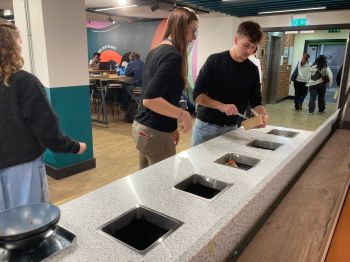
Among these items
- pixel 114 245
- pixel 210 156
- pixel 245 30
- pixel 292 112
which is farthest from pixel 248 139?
pixel 292 112

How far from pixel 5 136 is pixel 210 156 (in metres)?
1.08

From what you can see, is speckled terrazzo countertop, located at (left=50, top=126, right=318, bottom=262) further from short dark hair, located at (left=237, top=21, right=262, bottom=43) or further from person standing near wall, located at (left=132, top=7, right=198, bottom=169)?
short dark hair, located at (left=237, top=21, right=262, bottom=43)

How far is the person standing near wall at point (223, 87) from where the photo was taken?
6.87ft

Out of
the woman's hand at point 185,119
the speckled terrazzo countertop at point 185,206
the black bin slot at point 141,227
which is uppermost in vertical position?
the woman's hand at point 185,119

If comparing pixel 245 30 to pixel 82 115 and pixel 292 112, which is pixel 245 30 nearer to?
pixel 82 115

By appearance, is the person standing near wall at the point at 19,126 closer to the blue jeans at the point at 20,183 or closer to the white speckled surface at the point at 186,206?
the blue jeans at the point at 20,183

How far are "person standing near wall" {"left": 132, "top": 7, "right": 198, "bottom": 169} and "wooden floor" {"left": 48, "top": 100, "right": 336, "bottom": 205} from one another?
5.24 ft

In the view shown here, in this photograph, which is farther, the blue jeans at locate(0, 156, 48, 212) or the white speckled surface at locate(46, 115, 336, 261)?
the blue jeans at locate(0, 156, 48, 212)

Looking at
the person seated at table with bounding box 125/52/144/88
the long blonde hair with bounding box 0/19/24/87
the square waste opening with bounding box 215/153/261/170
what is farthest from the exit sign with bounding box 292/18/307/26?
the long blonde hair with bounding box 0/19/24/87

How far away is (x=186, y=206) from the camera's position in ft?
3.54

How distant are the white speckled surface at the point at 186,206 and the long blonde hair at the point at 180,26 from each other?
0.61 metres

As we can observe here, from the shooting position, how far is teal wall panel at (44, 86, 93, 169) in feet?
11.1

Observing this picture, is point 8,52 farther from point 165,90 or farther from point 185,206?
point 185,206

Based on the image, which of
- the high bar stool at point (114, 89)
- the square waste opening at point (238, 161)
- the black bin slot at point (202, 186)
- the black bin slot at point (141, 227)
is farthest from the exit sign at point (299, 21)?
the black bin slot at point (141, 227)
